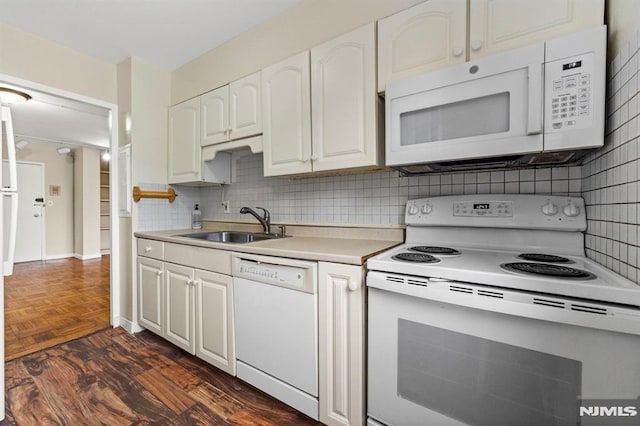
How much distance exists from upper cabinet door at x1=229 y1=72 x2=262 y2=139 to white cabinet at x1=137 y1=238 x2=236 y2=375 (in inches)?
33.4

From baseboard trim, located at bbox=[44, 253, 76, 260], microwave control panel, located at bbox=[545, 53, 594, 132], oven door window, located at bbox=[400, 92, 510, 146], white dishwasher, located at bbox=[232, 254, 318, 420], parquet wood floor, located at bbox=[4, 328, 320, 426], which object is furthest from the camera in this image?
baseboard trim, located at bbox=[44, 253, 76, 260]

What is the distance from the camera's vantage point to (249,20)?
187cm

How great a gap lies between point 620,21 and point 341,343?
1.52 meters

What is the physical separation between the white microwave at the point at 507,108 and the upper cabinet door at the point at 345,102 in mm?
142

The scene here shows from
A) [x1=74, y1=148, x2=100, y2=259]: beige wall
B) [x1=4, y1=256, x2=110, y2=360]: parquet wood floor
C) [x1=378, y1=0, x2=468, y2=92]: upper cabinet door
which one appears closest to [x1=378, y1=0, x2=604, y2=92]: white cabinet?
[x1=378, y1=0, x2=468, y2=92]: upper cabinet door

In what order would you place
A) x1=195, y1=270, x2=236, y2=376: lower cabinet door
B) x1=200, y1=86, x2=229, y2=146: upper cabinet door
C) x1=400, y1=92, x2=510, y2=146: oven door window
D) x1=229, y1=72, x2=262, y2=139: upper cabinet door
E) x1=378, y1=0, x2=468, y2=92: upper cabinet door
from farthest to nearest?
1. x1=200, y1=86, x2=229, y2=146: upper cabinet door
2. x1=229, y1=72, x2=262, y2=139: upper cabinet door
3. x1=195, y1=270, x2=236, y2=376: lower cabinet door
4. x1=378, y1=0, x2=468, y2=92: upper cabinet door
5. x1=400, y1=92, x2=510, y2=146: oven door window

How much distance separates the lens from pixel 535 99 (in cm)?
98

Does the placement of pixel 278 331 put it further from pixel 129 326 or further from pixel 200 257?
pixel 129 326

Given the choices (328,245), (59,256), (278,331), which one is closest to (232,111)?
(328,245)

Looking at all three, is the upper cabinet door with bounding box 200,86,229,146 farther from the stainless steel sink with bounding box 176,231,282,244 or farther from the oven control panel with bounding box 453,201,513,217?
the oven control panel with bounding box 453,201,513,217

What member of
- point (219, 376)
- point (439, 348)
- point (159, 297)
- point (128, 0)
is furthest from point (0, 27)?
point (439, 348)

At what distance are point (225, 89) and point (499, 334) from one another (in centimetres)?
216

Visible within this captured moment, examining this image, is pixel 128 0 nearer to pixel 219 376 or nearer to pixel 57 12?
pixel 57 12

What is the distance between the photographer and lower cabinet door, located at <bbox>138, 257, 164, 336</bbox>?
206 centimetres
